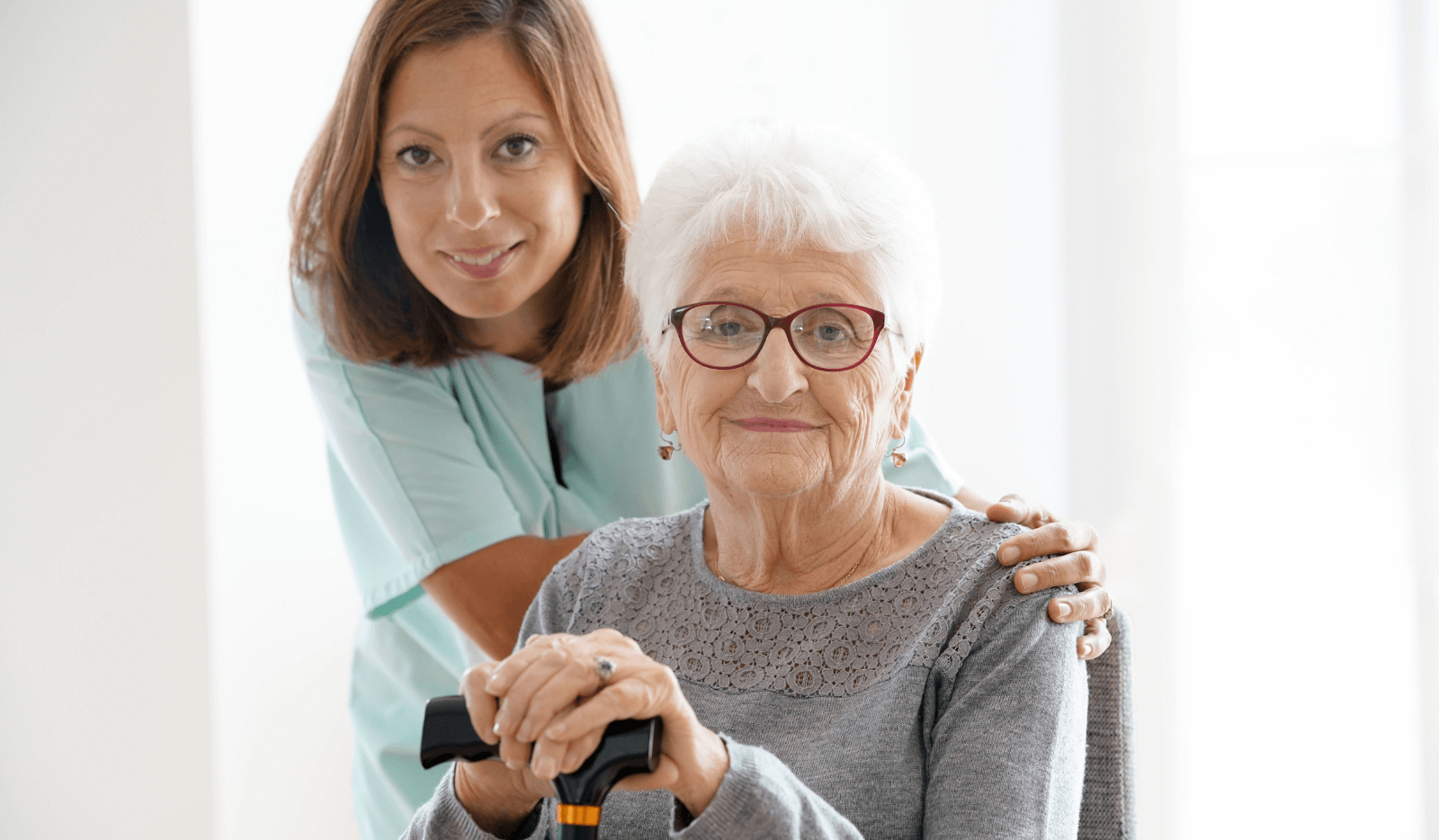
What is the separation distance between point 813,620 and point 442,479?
0.66 m

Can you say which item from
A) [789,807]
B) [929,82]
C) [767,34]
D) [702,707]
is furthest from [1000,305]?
[789,807]

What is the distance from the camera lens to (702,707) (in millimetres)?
1224

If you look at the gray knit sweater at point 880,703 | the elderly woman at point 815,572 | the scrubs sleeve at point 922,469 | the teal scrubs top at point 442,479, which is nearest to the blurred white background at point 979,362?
the teal scrubs top at point 442,479

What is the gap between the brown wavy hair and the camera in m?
1.53

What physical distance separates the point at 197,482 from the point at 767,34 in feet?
5.80

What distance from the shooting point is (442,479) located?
1664 millimetres

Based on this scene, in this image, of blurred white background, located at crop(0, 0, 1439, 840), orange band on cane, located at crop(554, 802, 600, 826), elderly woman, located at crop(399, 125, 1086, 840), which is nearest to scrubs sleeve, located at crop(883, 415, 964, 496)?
elderly woman, located at crop(399, 125, 1086, 840)

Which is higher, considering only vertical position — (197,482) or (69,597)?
(197,482)

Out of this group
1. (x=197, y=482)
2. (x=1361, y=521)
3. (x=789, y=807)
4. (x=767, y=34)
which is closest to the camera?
(x=789, y=807)

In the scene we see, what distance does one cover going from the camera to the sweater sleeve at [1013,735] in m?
1.04

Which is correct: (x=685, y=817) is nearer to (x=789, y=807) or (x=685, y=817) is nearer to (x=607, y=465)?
(x=789, y=807)

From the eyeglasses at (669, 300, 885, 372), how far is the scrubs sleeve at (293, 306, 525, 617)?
1.84ft

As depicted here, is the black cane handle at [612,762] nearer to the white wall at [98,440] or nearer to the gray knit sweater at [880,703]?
the gray knit sweater at [880,703]

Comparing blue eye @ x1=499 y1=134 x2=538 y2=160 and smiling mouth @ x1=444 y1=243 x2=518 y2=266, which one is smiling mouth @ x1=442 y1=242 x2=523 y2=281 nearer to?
smiling mouth @ x1=444 y1=243 x2=518 y2=266
